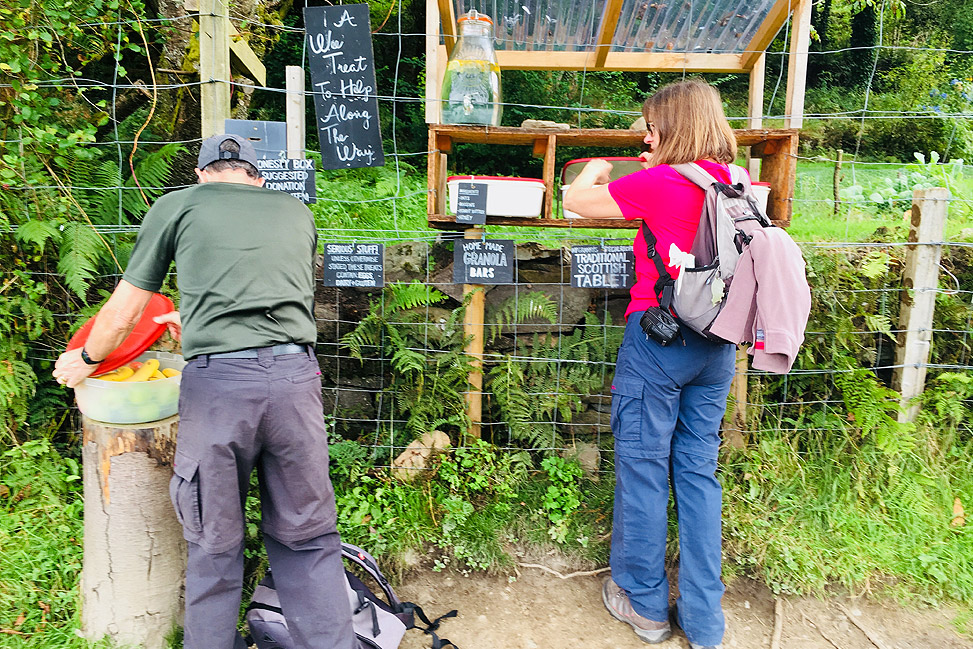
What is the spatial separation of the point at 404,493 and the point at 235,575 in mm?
1275

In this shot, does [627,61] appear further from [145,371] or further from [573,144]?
[145,371]

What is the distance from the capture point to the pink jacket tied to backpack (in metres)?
2.68

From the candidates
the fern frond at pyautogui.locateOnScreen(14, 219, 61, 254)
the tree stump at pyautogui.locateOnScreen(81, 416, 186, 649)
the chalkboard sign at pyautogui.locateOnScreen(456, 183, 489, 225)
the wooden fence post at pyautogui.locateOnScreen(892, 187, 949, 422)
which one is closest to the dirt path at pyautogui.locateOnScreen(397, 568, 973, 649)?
the tree stump at pyautogui.locateOnScreen(81, 416, 186, 649)

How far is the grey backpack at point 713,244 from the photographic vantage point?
2.75m

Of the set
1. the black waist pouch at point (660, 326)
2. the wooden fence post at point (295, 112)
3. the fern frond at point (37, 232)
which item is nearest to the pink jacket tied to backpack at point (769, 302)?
the black waist pouch at point (660, 326)

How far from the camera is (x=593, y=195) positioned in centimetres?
305

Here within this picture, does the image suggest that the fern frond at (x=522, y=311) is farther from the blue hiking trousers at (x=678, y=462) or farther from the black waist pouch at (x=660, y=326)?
the black waist pouch at (x=660, y=326)

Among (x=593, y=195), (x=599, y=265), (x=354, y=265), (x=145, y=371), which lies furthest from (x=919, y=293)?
(x=145, y=371)

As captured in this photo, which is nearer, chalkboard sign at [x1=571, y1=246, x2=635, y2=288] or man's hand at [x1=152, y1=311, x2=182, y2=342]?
man's hand at [x1=152, y1=311, x2=182, y2=342]

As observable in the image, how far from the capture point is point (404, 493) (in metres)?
3.77

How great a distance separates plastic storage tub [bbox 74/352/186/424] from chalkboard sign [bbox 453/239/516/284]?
1.56 m

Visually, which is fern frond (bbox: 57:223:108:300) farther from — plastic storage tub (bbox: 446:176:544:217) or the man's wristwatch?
plastic storage tub (bbox: 446:176:544:217)

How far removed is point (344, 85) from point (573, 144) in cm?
128

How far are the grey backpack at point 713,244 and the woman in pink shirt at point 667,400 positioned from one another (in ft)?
0.19
